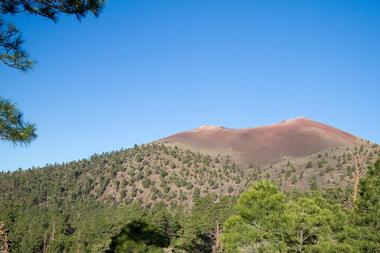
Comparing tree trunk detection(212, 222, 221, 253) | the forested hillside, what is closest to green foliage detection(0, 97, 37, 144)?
the forested hillside

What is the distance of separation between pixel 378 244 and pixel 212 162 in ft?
395

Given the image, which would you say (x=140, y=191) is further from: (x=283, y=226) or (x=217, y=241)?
(x=283, y=226)

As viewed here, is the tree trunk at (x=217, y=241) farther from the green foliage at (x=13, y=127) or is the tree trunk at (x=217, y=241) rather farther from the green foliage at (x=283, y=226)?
the green foliage at (x=13, y=127)

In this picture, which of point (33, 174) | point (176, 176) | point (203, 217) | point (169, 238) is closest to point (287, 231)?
point (203, 217)

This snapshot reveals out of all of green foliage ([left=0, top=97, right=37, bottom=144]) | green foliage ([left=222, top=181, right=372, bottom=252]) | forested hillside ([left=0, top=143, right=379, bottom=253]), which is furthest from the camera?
forested hillside ([left=0, top=143, right=379, bottom=253])

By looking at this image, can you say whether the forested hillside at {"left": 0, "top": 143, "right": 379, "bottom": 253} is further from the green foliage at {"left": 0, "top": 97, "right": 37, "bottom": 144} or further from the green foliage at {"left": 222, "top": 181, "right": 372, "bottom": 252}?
the green foliage at {"left": 0, "top": 97, "right": 37, "bottom": 144}

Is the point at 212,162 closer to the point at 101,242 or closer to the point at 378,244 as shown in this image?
the point at 101,242

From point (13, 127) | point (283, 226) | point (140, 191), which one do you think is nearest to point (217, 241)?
point (283, 226)

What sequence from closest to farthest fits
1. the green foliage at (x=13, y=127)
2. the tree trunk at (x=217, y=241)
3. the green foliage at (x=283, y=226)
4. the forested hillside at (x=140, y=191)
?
the green foliage at (x=13, y=127)
the green foliage at (x=283, y=226)
the tree trunk at (x=217, y=241)
the forested hillside at (x=140, y=191)

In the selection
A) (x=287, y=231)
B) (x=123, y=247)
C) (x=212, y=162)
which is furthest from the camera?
(x=212, y=162)

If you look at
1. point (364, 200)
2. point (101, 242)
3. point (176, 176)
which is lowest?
point (101, 242)

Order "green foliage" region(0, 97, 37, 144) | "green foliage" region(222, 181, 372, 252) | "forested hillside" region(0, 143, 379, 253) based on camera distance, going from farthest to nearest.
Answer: "forested hillside" region(0, 143, 379, 253) → "green foliage" region(222, 181, 372, 252) → "green foliage" region(0, 97, 37, 144)

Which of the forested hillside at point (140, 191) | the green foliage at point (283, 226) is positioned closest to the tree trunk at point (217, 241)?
the forested hillside at point (140, 191)

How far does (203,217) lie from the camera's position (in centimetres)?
5538
